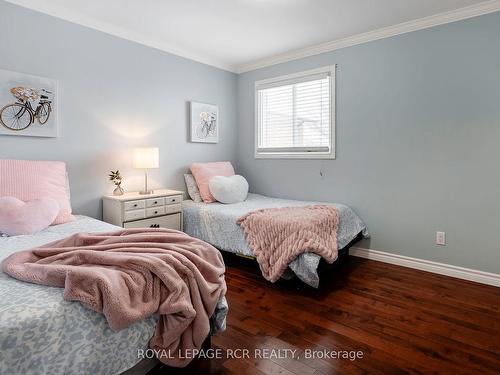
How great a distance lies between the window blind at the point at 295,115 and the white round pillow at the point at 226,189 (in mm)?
820

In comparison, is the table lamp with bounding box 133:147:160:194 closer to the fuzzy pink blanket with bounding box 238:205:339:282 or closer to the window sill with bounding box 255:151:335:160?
the fuzzy pink blanket with bounding box 238:205:339:282

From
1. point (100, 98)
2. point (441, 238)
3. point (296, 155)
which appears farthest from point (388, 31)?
point (100, 98)

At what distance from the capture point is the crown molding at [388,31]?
8.75ft

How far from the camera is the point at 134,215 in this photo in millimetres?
2957

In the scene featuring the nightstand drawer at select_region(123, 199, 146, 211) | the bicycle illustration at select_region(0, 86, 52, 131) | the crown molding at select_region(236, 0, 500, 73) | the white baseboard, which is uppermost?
the crown molding at select_region(236, 0, 500, 73)

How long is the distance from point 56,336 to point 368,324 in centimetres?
180

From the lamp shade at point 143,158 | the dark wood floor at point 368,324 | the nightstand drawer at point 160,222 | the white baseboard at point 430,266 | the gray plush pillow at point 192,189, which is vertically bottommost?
the dark wood floor at point 368,324

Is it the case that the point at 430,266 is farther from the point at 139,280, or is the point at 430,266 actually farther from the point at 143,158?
the point at 143,158

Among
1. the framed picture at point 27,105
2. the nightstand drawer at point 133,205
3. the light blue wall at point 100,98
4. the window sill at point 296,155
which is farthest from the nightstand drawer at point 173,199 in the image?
the window sill at point 296,155

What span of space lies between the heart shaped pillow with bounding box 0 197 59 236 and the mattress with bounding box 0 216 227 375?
811 mm

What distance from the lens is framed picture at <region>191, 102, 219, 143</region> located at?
12.9ft

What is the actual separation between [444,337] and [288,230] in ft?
4.04

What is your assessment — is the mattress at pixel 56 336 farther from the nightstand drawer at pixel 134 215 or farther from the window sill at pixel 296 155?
the window sill at pixel 296 155

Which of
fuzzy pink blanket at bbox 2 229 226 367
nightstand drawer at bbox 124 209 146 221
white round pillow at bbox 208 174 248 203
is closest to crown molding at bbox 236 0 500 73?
white round pillow at bbox 208 174 248 203
